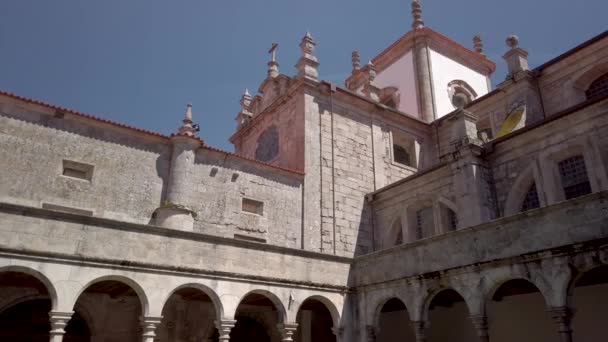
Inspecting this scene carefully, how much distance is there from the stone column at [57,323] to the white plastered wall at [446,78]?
1869 centimetres

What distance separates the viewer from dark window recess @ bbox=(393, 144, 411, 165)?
21.1 m

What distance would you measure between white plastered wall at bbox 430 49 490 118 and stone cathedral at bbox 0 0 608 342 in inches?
118

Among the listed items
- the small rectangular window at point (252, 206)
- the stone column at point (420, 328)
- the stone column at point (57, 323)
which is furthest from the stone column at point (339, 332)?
the stone column at point (57, 323)

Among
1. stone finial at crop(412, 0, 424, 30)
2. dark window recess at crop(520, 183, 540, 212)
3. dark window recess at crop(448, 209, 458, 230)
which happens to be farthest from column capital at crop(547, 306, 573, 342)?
stone finial at crop(412, 0, 424, 30)

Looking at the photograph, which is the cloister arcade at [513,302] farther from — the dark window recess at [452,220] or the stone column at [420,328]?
the dark window recess at [452,220]

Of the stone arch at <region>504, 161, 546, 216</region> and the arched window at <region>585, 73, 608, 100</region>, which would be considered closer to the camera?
the stone arch at <region>504, 161, 546, 216</region>

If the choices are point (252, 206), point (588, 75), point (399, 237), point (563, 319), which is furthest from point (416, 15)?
point (563, 319)

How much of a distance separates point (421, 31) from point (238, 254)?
58.1 ft

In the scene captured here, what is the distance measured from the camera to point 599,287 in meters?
11.3

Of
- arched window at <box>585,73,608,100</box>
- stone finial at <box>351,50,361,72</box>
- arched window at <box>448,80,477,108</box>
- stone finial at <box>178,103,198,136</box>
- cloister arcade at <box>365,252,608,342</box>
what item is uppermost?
stone finial at <box>351,50,361,72</box>

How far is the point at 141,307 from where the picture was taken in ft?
38.8

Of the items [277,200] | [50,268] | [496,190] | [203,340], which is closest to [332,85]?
[277,200]

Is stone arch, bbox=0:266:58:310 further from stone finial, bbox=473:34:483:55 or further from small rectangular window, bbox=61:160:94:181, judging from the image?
stone finial, bbox=473:34:483:55

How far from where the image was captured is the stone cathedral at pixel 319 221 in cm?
964
